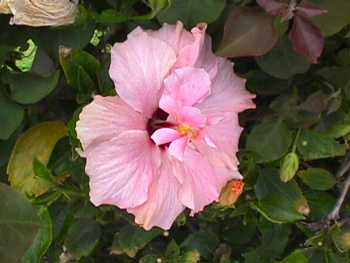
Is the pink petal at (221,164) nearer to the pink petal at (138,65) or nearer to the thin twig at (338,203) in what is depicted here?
the pink petal at (138,65)

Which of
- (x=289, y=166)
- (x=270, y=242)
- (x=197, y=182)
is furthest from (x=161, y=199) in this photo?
(x=270, y=242)

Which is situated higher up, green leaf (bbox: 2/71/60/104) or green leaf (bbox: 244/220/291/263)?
green leaf (bbox: 2/71/60/104)

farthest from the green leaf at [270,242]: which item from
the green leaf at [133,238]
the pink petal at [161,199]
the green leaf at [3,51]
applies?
the green leaf at [3,51]

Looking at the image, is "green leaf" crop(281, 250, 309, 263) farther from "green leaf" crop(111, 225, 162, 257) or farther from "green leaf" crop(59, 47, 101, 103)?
"green leaf" crop(59, 47, 101, 103)

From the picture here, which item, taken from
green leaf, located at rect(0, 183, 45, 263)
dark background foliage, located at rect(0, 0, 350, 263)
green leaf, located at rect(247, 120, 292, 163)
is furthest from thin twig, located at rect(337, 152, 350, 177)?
green leaf, located at rect(0, 183, 45, 263)

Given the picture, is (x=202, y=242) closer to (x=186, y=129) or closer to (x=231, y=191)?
(x=231, y=191)

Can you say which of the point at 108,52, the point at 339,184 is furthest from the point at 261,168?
the point at 108,52

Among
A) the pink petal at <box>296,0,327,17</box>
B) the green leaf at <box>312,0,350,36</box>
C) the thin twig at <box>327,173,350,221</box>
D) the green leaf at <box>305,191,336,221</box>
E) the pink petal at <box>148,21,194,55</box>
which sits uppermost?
the pink petal at <box>296,0,327,17</box>
